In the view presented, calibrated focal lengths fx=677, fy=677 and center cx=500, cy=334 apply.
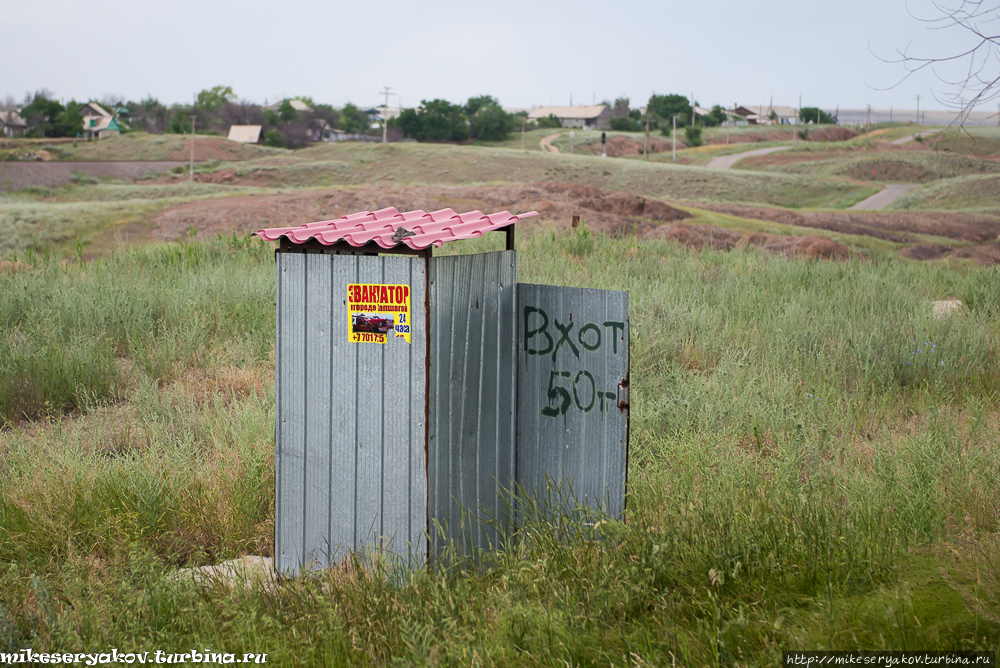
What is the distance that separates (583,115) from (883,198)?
95452 mm

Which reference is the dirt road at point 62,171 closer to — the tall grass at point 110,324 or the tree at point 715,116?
the tall grass at point 110,324

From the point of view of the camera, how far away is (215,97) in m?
110

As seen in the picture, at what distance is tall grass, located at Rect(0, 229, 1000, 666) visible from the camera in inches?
98.0

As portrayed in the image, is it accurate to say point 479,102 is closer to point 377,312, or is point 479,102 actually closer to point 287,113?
point 287,113

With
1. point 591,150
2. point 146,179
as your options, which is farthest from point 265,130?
point 591,150

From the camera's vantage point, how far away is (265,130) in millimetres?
84875

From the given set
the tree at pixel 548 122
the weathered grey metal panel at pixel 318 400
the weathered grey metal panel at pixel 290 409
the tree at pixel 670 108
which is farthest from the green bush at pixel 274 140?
the weathered grey metal panel at pixel 318 400

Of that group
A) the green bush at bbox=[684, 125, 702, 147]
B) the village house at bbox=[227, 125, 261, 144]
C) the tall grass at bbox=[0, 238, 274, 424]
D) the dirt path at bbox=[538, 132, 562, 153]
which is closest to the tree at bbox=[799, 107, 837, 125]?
the green bush at bbox=[684, 125, 702, 147]

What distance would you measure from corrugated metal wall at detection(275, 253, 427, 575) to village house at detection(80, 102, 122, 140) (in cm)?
8538

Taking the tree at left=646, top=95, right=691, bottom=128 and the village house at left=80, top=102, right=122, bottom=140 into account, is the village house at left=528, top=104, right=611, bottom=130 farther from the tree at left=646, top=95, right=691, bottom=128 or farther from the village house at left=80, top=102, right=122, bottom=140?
the village house at left=80, top=102, right=122, bottom=140

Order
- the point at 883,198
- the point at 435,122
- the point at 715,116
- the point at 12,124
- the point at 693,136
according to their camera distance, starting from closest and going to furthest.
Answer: the point at 883,198 → the point at 435,122 → the point at 12,124 → the point at 693,136 → the point at 715,116

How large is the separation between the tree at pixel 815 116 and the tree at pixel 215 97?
10610cm

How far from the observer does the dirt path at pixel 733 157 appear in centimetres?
7494

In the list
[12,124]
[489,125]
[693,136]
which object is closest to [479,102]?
[489,125]
